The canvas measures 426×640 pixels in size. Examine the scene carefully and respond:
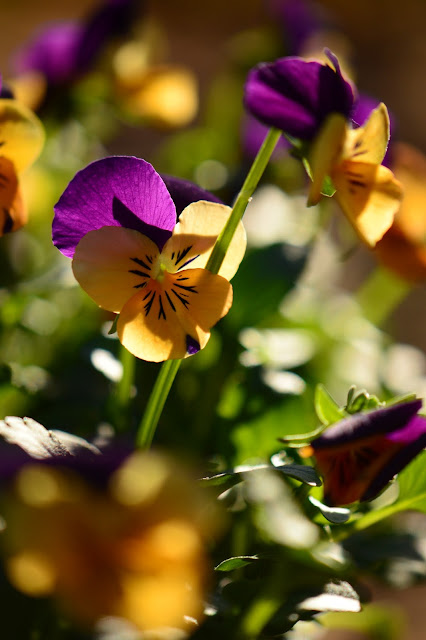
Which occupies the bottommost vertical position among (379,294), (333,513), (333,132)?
(379,294)

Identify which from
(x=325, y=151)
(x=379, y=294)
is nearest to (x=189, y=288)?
(x=325, y=151)

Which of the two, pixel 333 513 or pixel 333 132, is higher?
pixel 333 132

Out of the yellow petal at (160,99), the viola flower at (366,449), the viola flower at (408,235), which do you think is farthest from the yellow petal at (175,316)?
the yellow petal at (160,99)

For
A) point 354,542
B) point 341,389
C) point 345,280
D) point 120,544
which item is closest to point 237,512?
point 354,542

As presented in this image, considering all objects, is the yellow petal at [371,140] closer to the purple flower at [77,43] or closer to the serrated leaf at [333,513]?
the serrated leaf at [333,513]

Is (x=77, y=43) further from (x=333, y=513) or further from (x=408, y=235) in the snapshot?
(x=333, y=513)

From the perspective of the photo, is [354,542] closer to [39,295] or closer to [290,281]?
[290,281]
